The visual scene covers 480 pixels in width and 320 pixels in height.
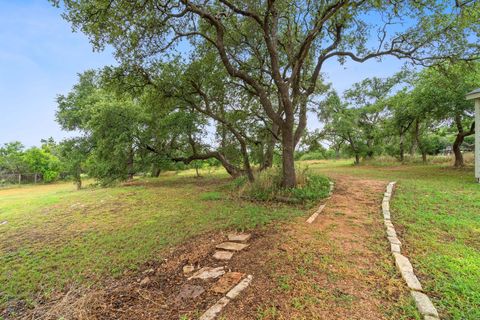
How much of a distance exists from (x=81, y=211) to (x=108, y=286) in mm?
4120

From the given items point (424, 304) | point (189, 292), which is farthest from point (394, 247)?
point (189, 292)

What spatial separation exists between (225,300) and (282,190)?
4072 mm

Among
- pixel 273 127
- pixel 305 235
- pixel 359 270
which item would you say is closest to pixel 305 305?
pixel 359 270

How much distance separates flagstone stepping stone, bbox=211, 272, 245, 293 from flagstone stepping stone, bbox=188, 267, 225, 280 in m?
0.10

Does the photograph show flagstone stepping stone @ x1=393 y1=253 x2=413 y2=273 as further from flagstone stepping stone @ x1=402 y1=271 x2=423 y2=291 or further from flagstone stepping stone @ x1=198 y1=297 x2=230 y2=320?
flagstone stepping stone @ x1=198 y1=297 x2=230 y2=320

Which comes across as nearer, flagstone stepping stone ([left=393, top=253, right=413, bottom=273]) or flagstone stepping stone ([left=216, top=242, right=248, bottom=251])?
flagstone stepping stone ([left=393, top=253, right=413, bottom=273])

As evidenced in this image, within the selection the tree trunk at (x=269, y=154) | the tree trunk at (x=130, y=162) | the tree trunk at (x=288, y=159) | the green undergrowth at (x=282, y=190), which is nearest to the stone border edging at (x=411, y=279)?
the green undergrowth at (x=282, y=190)

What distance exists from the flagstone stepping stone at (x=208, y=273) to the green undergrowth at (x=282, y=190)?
10.2ft

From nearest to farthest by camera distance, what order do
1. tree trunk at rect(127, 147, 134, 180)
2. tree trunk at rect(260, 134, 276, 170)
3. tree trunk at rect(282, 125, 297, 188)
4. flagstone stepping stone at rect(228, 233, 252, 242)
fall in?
flagstone stepping stone at rect(228, 233, 252, 242), tree trunk at rect(282, 125, 297, 188), tree trunk at rect(260, 134, 276, 170), tree trunk at rect(127, 147, 134, 180)

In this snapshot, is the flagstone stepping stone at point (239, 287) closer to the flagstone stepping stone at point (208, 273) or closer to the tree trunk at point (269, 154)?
the flagstone stepping stone at point (208, 273)

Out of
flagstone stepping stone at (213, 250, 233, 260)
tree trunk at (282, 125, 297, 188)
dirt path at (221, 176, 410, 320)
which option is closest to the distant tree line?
tree trunk at (282, 125, 297, 188)

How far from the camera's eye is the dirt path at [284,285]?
192 centimetres

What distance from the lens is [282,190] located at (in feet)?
19.4

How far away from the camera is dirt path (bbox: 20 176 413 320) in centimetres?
192
